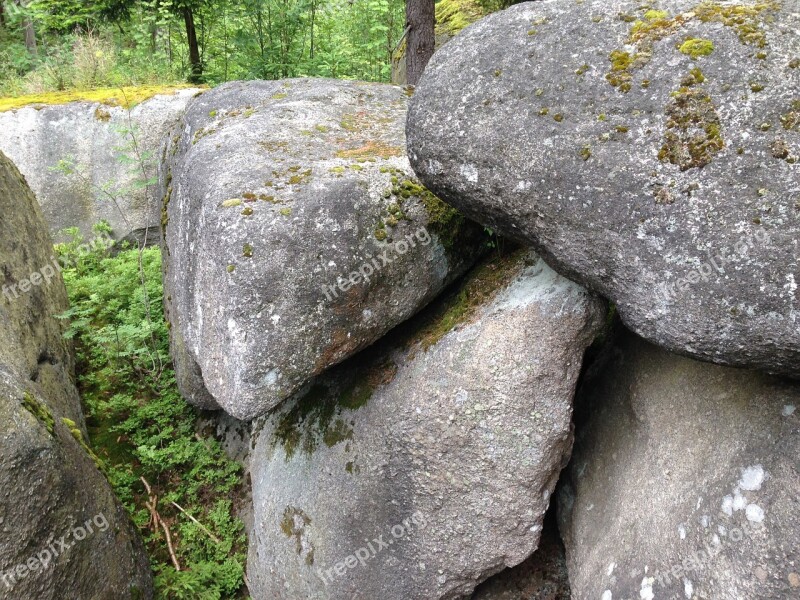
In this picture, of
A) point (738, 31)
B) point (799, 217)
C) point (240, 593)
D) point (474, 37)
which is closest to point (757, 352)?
point (799, 217)

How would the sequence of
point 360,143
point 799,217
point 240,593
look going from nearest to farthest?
1. point 799,217
2. point 360,143
3. point 240,593

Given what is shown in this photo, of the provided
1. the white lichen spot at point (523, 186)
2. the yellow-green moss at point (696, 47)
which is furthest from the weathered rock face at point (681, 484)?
the yellow-green moss at point (696, 47)

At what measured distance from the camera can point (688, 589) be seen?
2.70m

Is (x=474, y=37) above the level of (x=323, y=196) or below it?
above

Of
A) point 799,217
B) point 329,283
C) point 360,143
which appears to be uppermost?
point 799,217

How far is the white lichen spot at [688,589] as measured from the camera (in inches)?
106

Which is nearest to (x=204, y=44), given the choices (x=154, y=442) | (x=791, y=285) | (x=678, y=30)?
(x=154, y=442)

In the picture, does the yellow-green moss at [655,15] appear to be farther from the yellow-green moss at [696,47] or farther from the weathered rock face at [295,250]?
the weathered rock face at [295,250]

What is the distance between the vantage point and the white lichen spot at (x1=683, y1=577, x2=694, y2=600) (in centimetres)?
268

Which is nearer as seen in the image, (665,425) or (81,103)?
(665,425)

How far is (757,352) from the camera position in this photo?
231 cm

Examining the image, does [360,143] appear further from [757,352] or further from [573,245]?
→ [757,352]

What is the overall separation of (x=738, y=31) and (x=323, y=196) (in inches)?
78.9

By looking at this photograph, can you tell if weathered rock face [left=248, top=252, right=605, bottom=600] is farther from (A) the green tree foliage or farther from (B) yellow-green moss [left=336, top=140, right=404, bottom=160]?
(A) the green tree foliage
